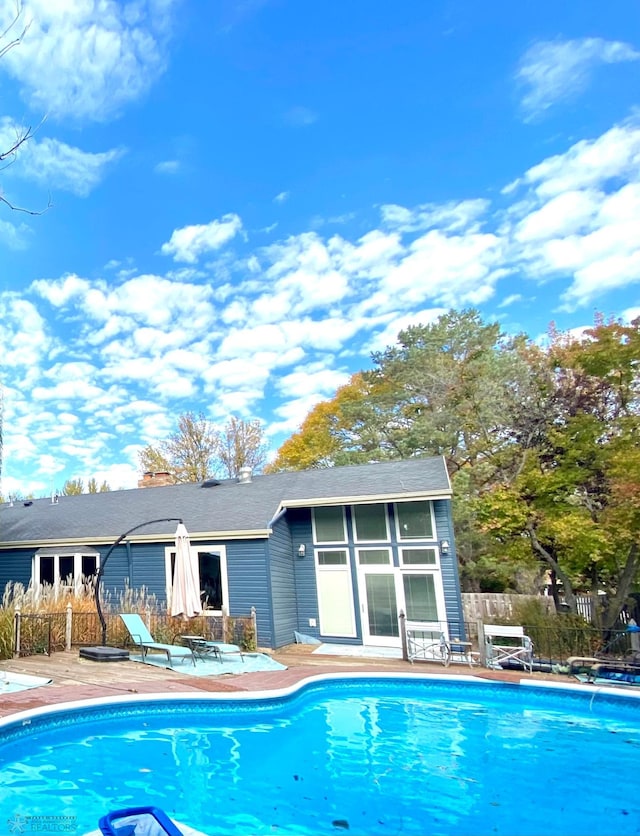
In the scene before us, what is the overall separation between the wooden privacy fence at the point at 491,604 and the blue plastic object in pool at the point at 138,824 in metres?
11.3

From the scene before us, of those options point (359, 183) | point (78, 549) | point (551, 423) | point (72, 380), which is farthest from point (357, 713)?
point (72, 380)

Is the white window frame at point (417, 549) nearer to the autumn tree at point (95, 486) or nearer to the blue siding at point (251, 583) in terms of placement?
the blue siding at point (251, 583)

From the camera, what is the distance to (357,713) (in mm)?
7625

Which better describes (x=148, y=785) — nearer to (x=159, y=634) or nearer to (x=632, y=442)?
(x=159, y=634)

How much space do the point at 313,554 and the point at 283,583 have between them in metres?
1.05

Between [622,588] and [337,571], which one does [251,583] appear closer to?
[337,571]

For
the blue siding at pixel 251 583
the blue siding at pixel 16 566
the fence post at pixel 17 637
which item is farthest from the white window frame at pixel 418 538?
the blue siding at pixel 16 566

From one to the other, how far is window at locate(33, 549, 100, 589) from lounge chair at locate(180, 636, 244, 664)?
4.25 m

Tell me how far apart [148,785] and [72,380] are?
1970cm

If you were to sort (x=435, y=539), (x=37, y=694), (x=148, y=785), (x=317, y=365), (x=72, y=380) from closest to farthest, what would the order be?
1. (x=148, y=785)
2. (x=37, y=694)
3. (x=435, y=539)
4. (x=72, y=380)
5. (x=317, y=365)

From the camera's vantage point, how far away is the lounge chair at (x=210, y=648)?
9.73 metres

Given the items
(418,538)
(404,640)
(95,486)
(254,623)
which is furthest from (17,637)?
(95,486)

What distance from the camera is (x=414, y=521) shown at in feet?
39.1

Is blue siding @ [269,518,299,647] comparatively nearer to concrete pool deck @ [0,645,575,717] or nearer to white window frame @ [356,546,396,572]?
concrete pool deck @ [0,645,575,717]
